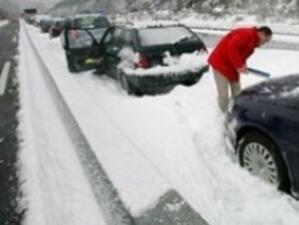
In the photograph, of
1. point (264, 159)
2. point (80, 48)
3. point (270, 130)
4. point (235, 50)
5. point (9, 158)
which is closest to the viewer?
point (270, 130)

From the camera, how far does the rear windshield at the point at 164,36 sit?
1016cm

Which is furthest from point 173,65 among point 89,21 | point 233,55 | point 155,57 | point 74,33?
point 89,21

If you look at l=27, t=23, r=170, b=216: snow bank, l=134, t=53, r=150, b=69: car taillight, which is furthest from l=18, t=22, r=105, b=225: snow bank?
l=134, t=53, r=150, b=69: car taillight

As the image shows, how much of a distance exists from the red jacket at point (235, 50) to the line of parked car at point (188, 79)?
1.71 m

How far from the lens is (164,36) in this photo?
10.3 meters

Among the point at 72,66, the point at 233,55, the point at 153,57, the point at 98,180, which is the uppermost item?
the point at 233,55

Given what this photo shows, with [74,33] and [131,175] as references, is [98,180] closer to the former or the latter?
[131,175]

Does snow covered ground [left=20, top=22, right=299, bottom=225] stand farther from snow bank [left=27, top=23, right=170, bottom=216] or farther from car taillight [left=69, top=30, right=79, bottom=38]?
car taillight [left=69, top=30, right=79, bottom=38]

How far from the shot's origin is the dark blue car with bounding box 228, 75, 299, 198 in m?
4.69

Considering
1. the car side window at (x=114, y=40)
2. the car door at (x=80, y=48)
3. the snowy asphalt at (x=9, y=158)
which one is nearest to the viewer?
the snowy asphalt at (x=9, y=158)

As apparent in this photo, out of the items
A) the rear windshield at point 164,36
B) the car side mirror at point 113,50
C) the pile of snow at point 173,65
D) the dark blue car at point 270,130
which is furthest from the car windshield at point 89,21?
the dark blue car at point 270,130

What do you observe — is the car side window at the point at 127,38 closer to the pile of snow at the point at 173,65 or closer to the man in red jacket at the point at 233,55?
the pile of snow at the point at 173,65

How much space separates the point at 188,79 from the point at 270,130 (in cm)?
529

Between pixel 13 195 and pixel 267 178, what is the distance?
255 cm
